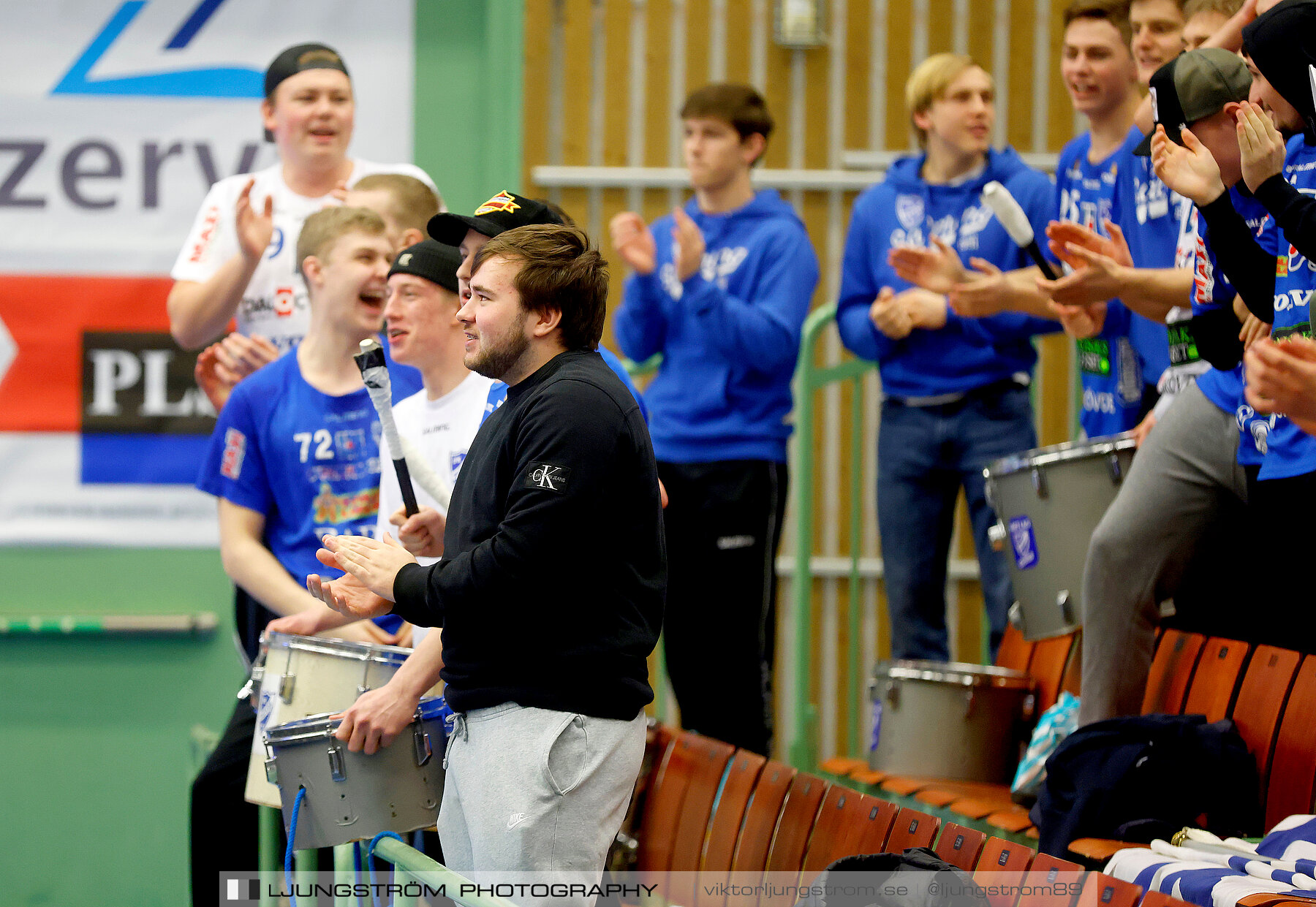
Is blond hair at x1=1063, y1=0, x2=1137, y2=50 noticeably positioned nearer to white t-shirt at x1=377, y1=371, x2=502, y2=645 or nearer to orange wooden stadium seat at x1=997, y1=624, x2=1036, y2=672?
orange wooden stadium seat at x1=997, y1=624, x2=1036, y2=672

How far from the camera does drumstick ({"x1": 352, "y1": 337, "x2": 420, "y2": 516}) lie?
2.80 m

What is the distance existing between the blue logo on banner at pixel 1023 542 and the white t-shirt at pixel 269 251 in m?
2.13

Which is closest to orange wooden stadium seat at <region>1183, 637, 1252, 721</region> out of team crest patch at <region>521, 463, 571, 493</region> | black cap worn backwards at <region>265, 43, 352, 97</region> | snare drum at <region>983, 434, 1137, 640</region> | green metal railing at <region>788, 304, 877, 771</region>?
snare drum at <region>983, 434, 1137, 640</region>

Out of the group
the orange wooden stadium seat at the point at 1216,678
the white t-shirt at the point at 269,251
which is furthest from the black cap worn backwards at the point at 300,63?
the orange wooden stadium seat at the point at 1216,678

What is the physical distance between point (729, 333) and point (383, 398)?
2013mm

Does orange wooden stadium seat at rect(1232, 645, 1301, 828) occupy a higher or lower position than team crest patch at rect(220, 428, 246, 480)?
lower

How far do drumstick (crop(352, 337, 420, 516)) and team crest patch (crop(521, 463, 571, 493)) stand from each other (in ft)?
1.66

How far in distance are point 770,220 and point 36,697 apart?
357cm

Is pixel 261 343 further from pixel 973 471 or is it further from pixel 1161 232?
pixel 1161 232

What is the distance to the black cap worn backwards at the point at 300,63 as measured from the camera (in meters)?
4.90

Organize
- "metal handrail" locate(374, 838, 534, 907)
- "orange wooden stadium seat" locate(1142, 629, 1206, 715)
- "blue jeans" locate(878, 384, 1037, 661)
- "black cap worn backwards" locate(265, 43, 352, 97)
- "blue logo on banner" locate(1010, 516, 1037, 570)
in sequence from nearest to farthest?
"metal handrail" locate(374, 838, 534, 907) → "orange wooden stadium seat" locate(1142, 629, 1206, 715) → "blue logo on banner" locate(1010, 516, 1037, 570) → "blue jeans" locate(878, 384, 1037, 661) → "black cap worn backwards" locate(265, 43, 352, 97)

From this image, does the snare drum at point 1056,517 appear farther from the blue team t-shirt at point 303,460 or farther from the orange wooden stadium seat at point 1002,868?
the blue team t-shirt at point 303,460

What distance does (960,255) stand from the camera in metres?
4.82

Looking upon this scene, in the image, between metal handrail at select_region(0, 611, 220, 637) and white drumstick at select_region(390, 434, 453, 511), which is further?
metal handrail at select_region(0, 611, 220, 637)
